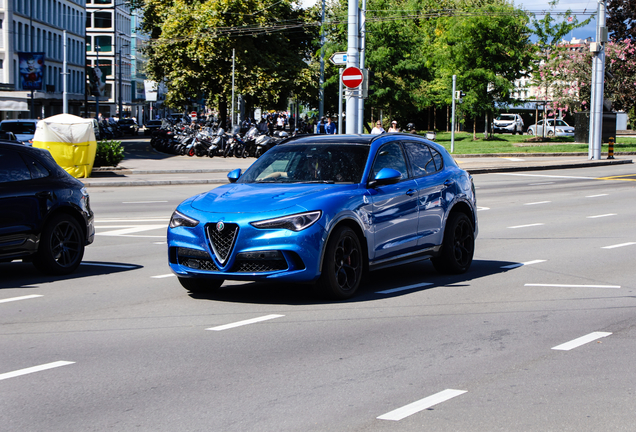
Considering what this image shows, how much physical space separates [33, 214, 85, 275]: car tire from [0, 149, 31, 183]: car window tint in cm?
60

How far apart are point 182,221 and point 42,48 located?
267ft

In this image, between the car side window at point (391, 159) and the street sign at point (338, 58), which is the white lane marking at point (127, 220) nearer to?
the car side window at point (391, 159)

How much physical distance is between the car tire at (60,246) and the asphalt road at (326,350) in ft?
0.72

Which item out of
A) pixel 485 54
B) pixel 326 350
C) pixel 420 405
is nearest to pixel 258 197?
pixel 326 350

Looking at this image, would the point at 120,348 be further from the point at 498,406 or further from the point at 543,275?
the point at 543,275

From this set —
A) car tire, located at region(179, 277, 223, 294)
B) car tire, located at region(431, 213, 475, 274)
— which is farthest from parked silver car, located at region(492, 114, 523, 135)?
car tire, located at region(179, 277, 223, 294)

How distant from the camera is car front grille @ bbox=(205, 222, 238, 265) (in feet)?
24.8

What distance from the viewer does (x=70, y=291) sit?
29.0 ft

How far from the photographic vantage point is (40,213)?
9.61 meters

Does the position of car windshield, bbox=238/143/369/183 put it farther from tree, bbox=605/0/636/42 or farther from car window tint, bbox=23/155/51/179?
tree, bbox=605/0/636/42

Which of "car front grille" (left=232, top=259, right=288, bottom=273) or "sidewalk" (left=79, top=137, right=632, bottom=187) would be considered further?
"sidewalk" (left=79, top=137, right=632, bottom=187)

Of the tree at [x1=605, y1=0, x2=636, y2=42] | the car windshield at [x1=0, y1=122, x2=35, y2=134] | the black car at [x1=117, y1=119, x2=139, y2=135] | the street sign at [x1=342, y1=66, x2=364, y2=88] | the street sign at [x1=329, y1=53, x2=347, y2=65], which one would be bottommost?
the car windshield at [x1=0, y1=122, x2=35, y2=134]

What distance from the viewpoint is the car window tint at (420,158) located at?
30.6 feet

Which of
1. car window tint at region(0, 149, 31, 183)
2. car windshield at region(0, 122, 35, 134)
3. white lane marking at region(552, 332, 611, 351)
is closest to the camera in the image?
white lane marking at region(552, 332, 611, 351)
